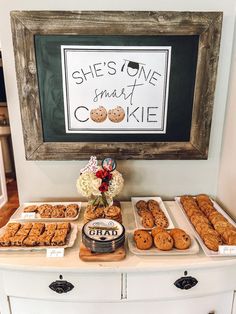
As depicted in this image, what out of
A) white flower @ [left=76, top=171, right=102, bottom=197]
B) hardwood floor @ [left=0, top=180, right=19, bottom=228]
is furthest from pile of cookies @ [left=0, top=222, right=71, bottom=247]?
hardwood floor @ [left=0, top=180, right=19, bottom=228]

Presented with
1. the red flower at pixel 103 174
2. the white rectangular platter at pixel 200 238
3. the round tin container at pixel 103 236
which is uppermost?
the red flower at pixel 103 174

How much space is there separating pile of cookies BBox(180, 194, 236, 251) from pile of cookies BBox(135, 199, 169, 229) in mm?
133

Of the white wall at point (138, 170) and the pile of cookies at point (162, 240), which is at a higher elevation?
the white wall at point (138, 170)

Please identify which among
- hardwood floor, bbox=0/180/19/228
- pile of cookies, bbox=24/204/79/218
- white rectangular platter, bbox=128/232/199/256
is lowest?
hardwood floor, bbox=0/180/19/228

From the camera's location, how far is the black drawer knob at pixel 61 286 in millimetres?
922

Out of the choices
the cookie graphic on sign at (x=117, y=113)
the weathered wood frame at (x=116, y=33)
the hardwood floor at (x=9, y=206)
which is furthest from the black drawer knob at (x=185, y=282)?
the hardwood floor at (x=9, y=206)

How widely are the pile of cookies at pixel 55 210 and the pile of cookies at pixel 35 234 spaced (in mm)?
83

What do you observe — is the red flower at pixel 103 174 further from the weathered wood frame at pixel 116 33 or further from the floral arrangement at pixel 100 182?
the weathered wood frame at pixel 116 33

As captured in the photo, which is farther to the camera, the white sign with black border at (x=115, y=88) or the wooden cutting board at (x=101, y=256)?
the white sign with black border at (x=115, y=88)

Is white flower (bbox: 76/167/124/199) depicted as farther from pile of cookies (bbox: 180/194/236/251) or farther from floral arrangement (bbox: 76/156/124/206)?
pile of cookies (bbox: 180/194/236/251)

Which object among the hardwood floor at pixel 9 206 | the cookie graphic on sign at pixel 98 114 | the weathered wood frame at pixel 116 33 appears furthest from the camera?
the hardwood floor at pixel 9 206

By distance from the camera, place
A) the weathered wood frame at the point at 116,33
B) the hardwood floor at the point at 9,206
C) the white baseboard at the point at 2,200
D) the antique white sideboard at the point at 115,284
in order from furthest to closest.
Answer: the white baseboard at the point at 2,200, the hardwood floor at the point at 9,206, the weathered wood frame at the point at 116,33, the antique white sideboard at the point at 115,284

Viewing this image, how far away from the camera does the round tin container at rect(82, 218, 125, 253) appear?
3.00ft

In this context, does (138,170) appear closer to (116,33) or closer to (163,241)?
(163,241)
